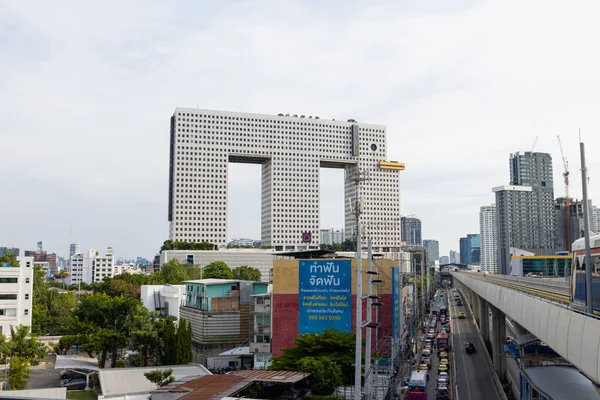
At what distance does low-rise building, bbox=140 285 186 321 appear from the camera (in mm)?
81188

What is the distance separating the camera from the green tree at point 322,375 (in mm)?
39656

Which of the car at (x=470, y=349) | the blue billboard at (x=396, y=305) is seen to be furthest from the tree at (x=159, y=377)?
the car at (x=470, y=349)

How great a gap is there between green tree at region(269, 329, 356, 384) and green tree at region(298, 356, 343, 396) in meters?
2.24

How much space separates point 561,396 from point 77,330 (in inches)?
2209

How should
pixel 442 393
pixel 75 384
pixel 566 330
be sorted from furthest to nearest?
pixel 75 384, pixel 442 393, pixel 566 330

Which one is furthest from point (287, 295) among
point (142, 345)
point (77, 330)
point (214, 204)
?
point (214, 204)

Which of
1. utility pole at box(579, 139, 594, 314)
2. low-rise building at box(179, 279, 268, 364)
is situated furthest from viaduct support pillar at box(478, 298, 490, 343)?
utility pole at box(579, 139, 594, 314)

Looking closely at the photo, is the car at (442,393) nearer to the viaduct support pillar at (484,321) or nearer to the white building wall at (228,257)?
the viaduct support pillar at (484,321)

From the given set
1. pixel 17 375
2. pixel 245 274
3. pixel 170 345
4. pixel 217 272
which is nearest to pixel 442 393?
pixel 170 345

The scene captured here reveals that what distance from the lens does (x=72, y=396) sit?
50.4 metres

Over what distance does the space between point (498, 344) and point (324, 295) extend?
835 inches

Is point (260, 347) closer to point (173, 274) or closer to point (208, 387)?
point (208, 387)

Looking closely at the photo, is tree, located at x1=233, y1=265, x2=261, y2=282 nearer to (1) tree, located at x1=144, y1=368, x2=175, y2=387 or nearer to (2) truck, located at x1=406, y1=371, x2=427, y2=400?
(1) tree, located at x1=144, y1=368, x2=175, y2=387

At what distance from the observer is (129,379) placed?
49938mm
